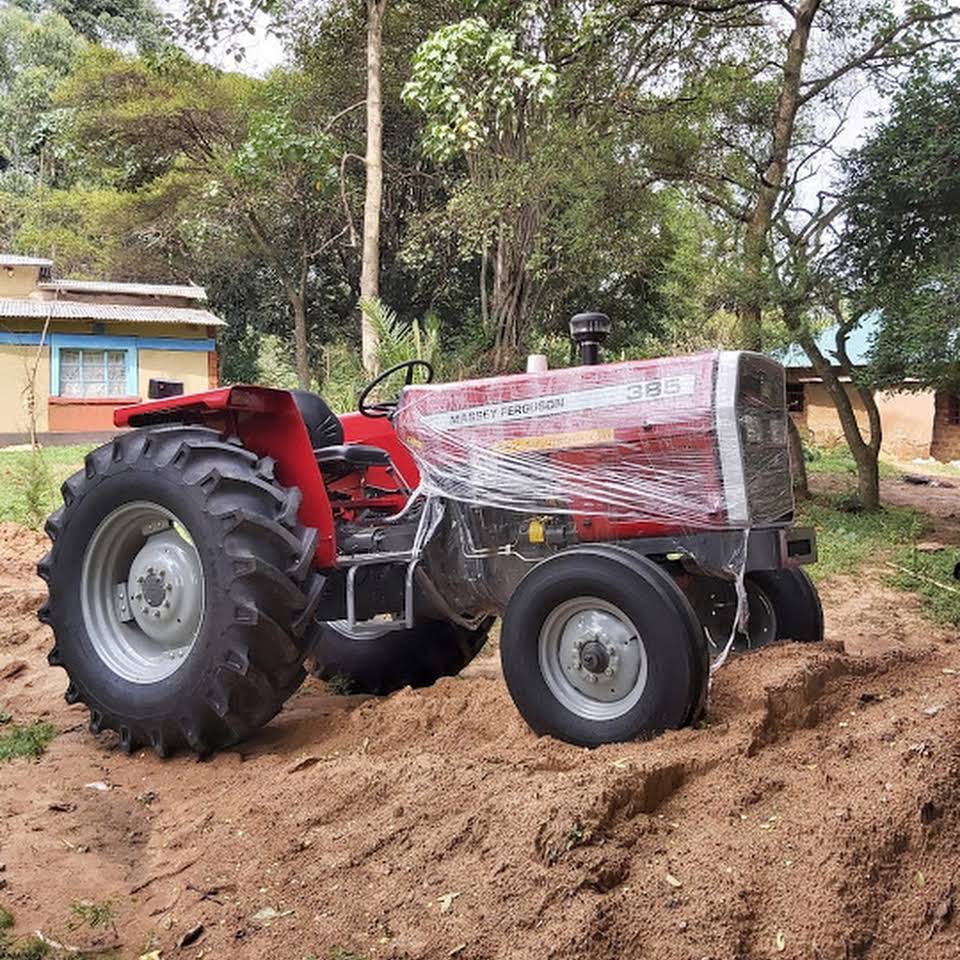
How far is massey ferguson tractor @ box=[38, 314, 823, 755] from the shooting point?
3.27m

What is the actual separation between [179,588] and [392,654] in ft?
3.68

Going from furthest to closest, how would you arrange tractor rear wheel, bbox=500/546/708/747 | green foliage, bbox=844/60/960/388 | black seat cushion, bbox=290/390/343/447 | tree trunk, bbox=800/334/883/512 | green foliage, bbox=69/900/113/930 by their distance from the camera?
1. tree trunk, bbox=800/334/883/512
2. green foliage, bbox=844/60/960/388
3. black seat cushion, bbox=290/390/343/447
4. tractor rear wheel, bbox=500/546/708/747
5. green foliage, bbox=69/900/113/930

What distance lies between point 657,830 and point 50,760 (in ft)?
7.77

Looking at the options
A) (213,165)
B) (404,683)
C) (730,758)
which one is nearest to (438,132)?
(404,683)

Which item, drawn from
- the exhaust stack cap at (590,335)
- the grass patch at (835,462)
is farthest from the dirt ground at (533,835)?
the grass patch at (835,462)

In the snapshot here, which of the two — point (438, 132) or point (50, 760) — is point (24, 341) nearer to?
point (438, 132)

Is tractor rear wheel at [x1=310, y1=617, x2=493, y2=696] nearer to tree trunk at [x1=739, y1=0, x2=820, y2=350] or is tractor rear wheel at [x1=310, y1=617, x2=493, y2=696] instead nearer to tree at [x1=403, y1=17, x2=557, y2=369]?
tree at [x1=403, y1=17, x2=557, y2=369]

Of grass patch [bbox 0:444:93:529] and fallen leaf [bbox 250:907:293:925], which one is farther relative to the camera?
grass patch [bbox 0:444:93:529]

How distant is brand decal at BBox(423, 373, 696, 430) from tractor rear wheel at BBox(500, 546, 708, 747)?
22.2 inches

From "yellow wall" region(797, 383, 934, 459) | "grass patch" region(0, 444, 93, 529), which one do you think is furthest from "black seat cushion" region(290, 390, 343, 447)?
"yellow wall" region(797, 383, 934, 459)

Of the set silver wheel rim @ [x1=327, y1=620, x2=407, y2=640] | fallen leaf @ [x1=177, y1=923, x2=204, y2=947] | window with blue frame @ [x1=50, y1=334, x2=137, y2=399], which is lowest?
fallen leaf @ [x1=177, y1=923, x2=204, y2=947]

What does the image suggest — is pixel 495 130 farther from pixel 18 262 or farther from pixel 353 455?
pixel 18 262

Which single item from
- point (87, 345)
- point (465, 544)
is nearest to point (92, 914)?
point (465, 544)

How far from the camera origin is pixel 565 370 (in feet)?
11.8
